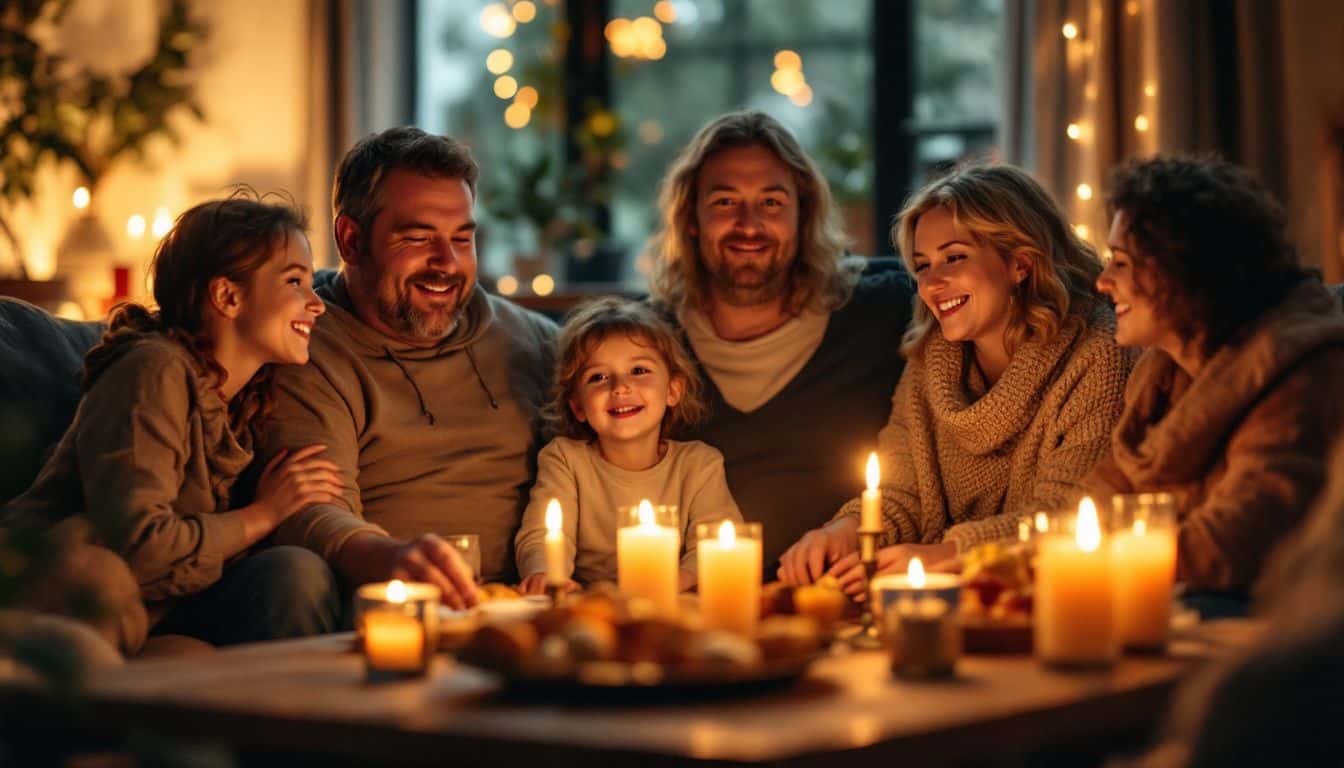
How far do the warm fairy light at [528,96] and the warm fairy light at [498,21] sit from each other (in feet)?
0.71

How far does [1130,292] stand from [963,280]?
1.69 ft

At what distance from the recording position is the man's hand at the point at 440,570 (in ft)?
7.73

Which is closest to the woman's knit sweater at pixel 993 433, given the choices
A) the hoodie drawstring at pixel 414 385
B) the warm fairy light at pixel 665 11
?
the hoodie drawstring at pixel 414 385

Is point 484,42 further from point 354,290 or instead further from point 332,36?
point 354,290

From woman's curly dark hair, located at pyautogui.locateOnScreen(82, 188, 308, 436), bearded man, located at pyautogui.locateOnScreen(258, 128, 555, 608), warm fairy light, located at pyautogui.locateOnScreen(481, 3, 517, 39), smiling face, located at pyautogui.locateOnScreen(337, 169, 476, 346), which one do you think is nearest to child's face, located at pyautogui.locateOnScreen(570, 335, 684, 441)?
bearded man, located at pyautogui.locateOnScreen(258, 128, 555, 608)

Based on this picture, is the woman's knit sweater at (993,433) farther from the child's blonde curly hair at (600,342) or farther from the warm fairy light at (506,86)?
the warm fairy light at (506,86)

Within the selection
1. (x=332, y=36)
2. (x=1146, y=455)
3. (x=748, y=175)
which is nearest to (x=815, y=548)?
(x=1146, y=455)

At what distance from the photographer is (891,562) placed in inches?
109

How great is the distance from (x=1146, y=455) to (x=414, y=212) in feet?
4.65

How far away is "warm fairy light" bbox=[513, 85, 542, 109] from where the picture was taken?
543 centimetres

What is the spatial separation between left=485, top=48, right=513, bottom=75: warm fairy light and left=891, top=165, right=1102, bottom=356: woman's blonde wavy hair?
2.72 m

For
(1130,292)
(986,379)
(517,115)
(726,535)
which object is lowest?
(726,535)

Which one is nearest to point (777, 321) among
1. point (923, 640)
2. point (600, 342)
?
point (600, 342)

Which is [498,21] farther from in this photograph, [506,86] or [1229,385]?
[1229,385]
